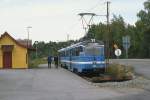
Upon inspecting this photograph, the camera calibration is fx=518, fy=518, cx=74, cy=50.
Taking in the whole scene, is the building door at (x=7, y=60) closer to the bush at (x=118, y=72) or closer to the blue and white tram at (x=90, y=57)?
the blue and white tram at (x=90, y=57)

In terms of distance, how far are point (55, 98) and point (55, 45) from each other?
418 feet

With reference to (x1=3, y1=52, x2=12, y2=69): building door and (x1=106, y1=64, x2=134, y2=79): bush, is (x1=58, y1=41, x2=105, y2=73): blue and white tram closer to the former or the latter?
(x1=106, y1=64, x2=134, y2=79): bush

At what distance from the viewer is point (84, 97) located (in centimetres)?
2162

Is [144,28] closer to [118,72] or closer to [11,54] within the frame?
[11,54]

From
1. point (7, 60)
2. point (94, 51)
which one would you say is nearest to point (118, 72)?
point (94, 51)

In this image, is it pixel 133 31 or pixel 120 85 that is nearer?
pixel 120 85

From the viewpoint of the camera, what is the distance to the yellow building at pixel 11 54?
61.0m

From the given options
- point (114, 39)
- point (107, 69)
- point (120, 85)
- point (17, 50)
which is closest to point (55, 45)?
point (114, 39)

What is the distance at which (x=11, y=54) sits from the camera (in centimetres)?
6156

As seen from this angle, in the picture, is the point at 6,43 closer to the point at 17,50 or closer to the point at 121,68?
the point at 17,50

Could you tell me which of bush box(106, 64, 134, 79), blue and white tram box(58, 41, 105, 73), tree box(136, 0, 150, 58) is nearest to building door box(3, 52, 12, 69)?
blue and white tram box(58, 41, 105, 73)

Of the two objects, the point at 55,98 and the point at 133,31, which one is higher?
the point at 133,31

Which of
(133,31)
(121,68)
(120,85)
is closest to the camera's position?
(120,85)

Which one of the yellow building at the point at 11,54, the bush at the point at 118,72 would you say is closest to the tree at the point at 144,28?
the yellow building at the point at 11,54
